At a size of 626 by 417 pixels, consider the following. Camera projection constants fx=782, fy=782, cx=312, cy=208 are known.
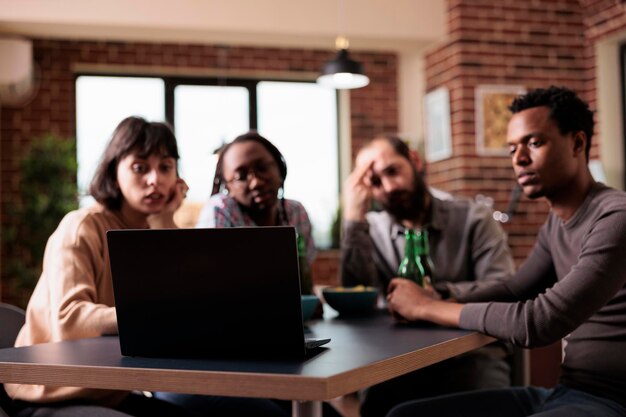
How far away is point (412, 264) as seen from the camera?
2.01m

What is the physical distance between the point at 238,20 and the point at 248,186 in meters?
3.96

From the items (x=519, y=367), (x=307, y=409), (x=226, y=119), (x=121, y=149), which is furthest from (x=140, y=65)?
(x=307, y=409)

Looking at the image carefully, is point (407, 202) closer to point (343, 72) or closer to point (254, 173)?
point (254, 173)

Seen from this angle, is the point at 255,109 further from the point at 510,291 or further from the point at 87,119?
the point at 510,291

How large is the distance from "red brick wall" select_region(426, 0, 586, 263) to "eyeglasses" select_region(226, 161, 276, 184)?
13.8 ft

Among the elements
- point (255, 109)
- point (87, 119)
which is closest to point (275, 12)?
point (255, 109)

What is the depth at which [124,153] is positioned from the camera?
2018mm

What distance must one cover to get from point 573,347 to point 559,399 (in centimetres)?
14

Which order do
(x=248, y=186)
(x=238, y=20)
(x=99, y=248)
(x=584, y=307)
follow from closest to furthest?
(x=584, y=307)
(x=99, y=248)
(x=248, y=186)
(x=238, y=20)

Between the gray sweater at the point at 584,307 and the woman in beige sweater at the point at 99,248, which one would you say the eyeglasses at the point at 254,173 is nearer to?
the woman in beige sweater at the point at 99,248

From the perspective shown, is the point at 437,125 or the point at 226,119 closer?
the point at 437,125

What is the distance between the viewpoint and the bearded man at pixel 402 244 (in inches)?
91.8

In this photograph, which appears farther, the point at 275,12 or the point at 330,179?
the point at 330,179

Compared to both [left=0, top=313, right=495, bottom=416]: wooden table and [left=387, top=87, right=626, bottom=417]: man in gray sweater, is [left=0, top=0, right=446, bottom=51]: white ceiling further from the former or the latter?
[left=0, top=313, right=495, bottom=416]: wooden table
